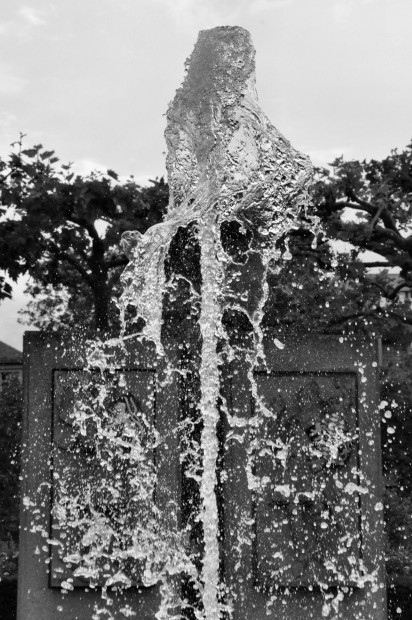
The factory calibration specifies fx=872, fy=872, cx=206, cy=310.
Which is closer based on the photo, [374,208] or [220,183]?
[220,183]

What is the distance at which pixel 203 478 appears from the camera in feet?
15.1

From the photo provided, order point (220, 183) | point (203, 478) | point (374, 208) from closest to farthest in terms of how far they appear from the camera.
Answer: point (203, 478) < point (220, 183) < point (374, 208)

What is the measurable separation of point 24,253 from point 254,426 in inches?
204

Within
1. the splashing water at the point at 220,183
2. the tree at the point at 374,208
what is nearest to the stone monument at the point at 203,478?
the splashing water at the point at 220,183

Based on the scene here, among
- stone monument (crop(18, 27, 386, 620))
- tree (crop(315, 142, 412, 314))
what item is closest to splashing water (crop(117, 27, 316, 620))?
stone monument (crop(18, 27, 386, 620))

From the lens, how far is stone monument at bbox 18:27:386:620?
15.1 ft

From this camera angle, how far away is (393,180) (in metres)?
10.2

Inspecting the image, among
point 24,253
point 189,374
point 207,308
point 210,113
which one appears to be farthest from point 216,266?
point 24,253

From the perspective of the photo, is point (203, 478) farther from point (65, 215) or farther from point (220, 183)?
point (65, 215)

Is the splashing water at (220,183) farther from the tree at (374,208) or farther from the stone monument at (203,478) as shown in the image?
the tree at (374,208)

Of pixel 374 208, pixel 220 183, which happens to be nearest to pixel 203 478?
pixel 220 183

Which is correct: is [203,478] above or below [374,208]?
below

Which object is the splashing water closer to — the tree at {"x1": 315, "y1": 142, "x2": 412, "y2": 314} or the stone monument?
the stone monument

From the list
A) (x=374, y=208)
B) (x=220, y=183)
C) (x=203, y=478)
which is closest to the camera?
(x=203, y=478)
